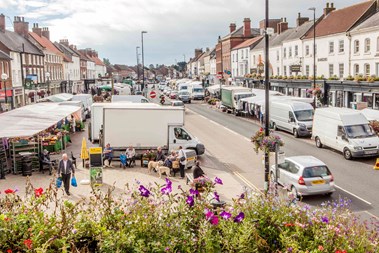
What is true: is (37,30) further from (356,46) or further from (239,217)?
(239,217)

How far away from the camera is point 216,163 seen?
73.7 feet

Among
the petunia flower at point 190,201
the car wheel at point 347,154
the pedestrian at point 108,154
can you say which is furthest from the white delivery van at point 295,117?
the petunia flower at point 190,201

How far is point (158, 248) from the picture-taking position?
21.8 ft

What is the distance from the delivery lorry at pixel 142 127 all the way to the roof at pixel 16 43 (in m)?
31.5

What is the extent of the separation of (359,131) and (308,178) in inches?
347

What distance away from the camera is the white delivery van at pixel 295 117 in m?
29.8

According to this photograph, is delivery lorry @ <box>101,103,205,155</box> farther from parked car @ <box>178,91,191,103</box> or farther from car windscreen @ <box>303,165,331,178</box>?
parked car @ <box>178,91,191,103</box>

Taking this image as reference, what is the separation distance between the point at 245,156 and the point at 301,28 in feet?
122

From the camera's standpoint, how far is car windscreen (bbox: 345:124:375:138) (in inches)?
890

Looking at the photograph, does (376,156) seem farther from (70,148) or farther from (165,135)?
(70,148)

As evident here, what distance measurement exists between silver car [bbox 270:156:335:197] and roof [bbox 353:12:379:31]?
88.8 feet

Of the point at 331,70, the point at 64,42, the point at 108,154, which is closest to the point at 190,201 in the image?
the point at 108,154

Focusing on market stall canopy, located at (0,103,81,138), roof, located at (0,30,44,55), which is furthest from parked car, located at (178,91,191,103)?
market stall canopy, located at (0,103,81,138)

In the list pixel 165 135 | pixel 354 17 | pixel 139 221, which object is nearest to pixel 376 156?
pixel 165 135
